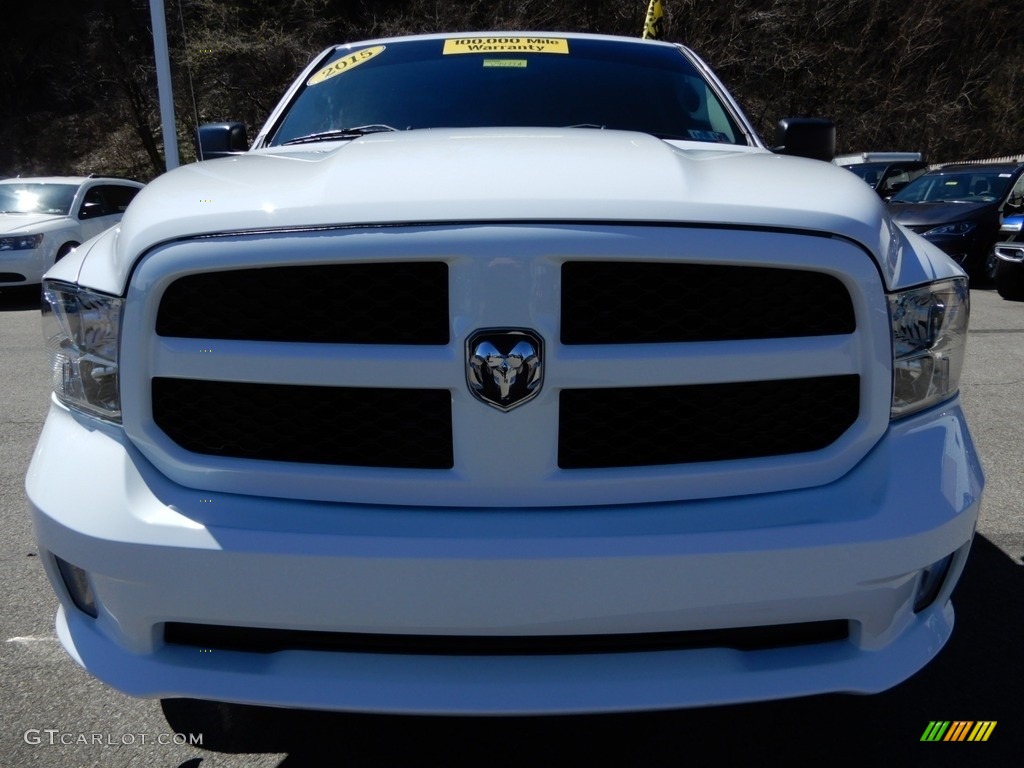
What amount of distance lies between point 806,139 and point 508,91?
105 centimetres

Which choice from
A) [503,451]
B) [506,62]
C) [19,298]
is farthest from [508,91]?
[19,298]

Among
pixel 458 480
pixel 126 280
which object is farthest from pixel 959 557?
pixel 126 280

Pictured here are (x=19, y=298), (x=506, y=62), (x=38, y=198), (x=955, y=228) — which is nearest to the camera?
(x=506, y=62)

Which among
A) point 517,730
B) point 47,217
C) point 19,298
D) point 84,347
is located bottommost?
point 19,298

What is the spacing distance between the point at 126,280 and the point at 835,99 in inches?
956

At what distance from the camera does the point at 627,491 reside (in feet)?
5.30

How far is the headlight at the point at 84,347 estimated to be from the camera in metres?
1.70

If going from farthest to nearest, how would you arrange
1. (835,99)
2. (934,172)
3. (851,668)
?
(835,99) → (934,172) → (851,668)

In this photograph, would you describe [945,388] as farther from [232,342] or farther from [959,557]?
[232,342]

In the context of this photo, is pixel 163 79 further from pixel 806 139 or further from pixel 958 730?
pixel 958 730

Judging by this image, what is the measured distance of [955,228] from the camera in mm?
10781

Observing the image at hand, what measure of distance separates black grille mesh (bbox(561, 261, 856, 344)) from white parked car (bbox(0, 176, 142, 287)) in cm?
1049

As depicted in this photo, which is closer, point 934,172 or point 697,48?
point 934,172

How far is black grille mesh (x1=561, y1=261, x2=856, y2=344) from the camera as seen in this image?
1.59 metres
